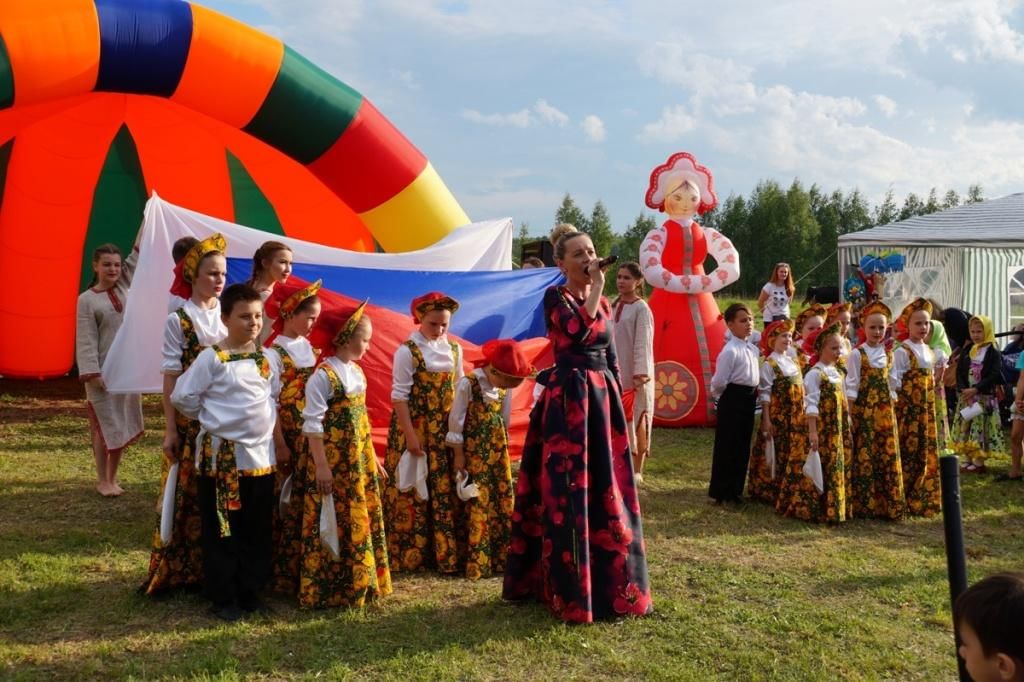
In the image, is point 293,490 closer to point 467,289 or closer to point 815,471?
point 467,289

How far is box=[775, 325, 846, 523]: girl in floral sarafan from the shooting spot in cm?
578

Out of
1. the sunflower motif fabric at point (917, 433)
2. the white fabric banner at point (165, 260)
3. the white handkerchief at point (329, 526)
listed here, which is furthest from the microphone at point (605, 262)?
the sunflower motif fabric at point (917, 433)

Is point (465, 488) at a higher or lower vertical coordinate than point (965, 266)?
lower

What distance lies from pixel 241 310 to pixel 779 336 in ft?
12.4

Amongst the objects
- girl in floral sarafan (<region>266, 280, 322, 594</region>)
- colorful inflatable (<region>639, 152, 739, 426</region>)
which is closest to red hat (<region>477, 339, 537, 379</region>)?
girl in floral sarafan (<region>266, 280, 322, 594</region>)

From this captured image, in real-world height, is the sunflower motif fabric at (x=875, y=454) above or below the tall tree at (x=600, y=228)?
below

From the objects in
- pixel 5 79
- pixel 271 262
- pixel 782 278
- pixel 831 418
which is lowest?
pixel 831 418

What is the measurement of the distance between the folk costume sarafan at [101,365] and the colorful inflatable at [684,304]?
5.15 metres

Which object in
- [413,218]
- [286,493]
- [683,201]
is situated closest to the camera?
[286,493]

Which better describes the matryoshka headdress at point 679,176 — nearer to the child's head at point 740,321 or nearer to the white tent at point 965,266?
the child's head at point 740,321

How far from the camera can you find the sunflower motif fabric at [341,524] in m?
3.96

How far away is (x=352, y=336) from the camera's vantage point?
3.96 m

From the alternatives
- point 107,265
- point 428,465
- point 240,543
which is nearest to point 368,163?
point 107,265

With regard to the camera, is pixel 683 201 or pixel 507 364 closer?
pixel 507 364
